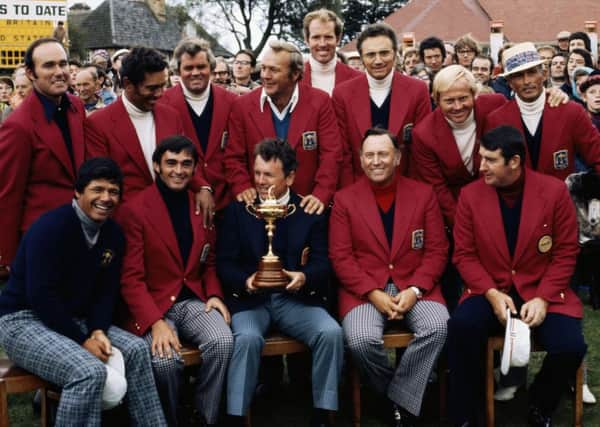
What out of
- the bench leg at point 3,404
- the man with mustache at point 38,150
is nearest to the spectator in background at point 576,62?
the man with mustache at point 38,150

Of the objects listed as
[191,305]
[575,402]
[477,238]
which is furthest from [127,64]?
[575,402]

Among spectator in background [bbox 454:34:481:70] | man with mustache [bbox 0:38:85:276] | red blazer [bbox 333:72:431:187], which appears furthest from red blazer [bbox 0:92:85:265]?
spectator in background [bbox 454:34:481:70]

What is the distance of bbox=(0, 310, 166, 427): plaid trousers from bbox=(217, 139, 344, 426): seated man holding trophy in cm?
52

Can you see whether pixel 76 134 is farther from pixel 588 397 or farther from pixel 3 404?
pixel 588 397

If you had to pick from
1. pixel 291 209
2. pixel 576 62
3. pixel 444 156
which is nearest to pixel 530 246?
pixel 444 156

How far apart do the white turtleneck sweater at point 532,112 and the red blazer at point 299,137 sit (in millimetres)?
1215

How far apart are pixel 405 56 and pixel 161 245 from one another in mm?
5463

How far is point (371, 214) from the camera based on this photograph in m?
5.22

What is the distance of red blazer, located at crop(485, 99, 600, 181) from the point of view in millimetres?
5348

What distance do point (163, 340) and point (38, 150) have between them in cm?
132

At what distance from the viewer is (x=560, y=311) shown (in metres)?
4.86

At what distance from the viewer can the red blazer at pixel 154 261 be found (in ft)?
15.9

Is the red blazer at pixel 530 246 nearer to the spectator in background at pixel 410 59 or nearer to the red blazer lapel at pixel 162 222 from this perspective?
the red blazer lapel at pixel 162 222

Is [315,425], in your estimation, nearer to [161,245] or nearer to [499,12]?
[161,245]
